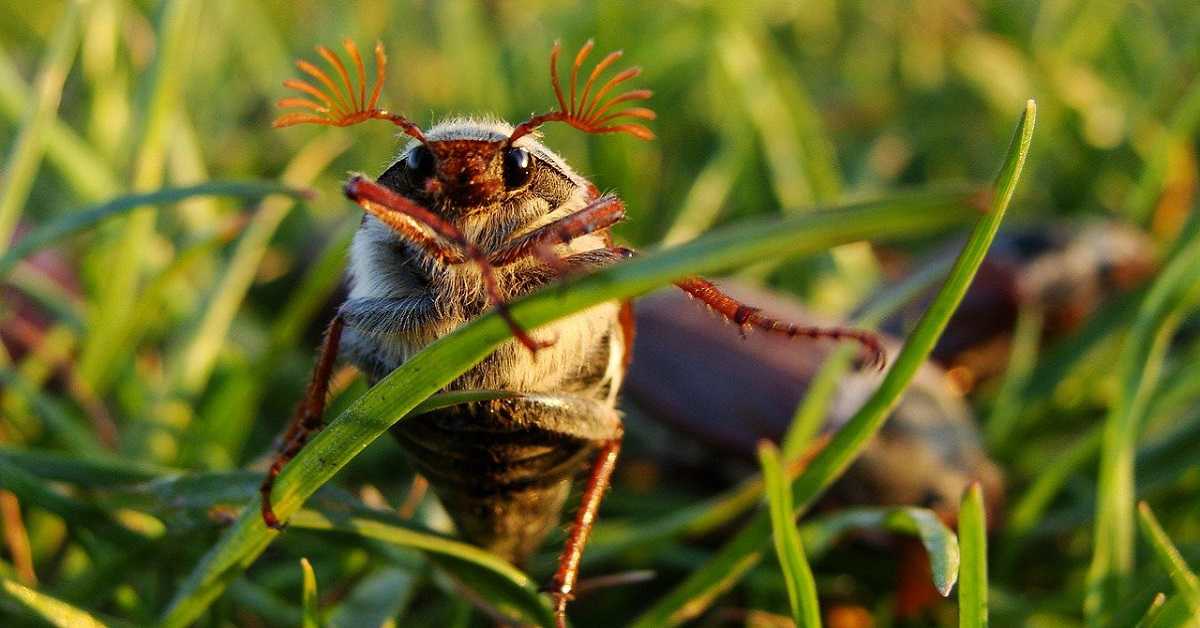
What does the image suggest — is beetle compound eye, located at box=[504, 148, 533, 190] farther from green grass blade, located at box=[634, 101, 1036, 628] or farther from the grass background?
green grass blade, located at box=[634, 101, 1036, 628]

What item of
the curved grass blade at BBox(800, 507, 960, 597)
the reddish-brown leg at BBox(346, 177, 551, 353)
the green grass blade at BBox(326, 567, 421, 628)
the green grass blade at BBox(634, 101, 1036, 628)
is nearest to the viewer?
the reddish-brown leg at BBox(346, 177, 551, 353)

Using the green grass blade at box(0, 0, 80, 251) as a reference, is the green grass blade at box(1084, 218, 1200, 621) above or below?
below

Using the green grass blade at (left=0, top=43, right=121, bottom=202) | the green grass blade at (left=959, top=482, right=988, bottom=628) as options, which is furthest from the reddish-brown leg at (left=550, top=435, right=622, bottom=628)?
the green grass blade at (left=0, top=43, right=121, bottom=202)

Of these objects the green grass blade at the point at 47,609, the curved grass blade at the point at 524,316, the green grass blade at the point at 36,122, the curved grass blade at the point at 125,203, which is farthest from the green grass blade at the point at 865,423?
the green grass blade at the point at 36,122

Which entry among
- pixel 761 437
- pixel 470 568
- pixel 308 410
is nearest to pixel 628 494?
pixel 761 437

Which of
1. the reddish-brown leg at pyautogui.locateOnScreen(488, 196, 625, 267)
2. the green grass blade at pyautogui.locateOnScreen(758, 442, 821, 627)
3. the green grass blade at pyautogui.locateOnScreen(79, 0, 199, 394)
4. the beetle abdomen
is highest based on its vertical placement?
the green grass blade at pyautogui.locateOnScreen(79, 0, 199, 394)

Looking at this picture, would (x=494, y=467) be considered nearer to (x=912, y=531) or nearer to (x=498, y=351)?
(x=498, y=351)

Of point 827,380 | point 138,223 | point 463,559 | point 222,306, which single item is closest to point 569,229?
point 463,559

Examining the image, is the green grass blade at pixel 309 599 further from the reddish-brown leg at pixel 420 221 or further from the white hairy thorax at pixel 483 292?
the reddish-brown leg at pixel 420 221
